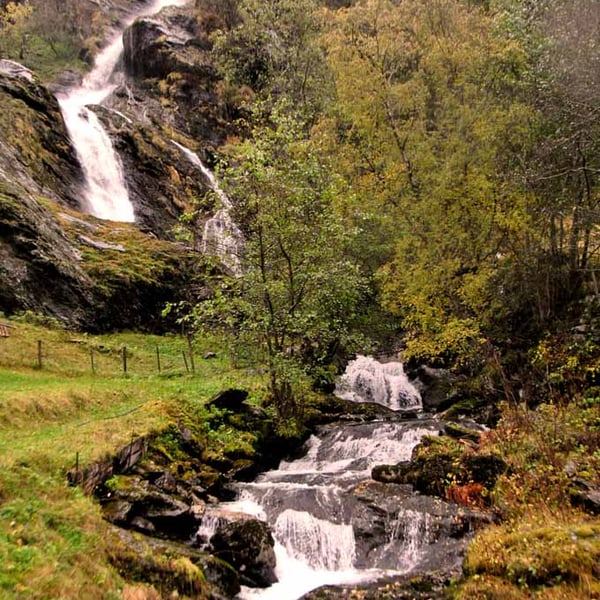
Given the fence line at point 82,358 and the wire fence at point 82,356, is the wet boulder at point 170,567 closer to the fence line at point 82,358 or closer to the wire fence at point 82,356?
the wire fence at point 82,356

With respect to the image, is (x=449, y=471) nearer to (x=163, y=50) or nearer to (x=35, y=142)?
(x=35, y=142)

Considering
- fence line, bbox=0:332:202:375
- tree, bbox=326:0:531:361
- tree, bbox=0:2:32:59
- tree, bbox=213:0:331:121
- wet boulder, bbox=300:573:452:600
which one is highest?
tree, bbox=0:2:32:59

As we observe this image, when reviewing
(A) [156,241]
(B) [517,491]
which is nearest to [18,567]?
(B) [517,491]

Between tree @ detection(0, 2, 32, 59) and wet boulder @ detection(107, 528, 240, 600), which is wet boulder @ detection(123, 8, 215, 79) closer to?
tree @ detection(0, 2, 32, 59)

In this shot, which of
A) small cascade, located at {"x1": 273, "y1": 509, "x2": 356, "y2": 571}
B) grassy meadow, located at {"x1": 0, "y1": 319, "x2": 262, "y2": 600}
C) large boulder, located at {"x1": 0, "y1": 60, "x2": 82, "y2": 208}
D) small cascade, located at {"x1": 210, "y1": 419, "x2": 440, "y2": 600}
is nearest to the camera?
grassy meadow, located at {"x1": 0, "y1": 319, "x2": 262, "y2": 600}

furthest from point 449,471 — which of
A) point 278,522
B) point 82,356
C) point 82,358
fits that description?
point 82,356

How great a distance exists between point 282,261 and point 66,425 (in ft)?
24.5

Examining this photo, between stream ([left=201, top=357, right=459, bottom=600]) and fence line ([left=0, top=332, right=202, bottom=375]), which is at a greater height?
fence line ([left=0, top=332, right=202, bottom=375])

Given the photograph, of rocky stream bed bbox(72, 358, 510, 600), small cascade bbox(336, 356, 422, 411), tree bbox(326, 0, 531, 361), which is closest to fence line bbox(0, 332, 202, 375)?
rocky stream bed bbox(72, 358, 510, 600)

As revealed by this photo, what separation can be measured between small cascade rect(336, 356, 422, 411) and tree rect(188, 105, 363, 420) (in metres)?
6.56

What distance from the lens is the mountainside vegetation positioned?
7676 millimetres

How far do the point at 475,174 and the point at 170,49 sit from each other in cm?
4026

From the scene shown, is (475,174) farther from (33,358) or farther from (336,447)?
(33,358)

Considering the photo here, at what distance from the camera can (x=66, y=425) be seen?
431 inches
